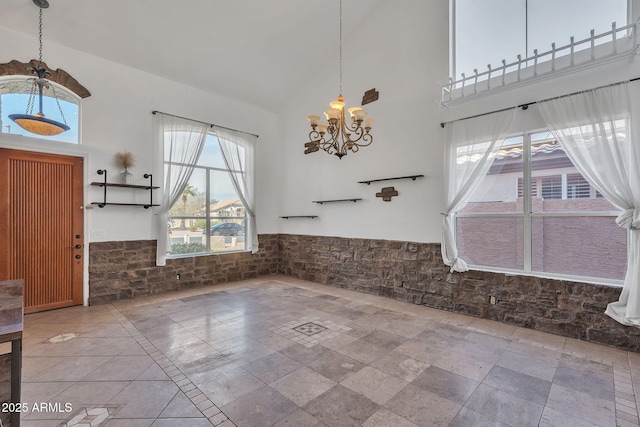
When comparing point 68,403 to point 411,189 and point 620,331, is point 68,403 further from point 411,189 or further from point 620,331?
point 620,331

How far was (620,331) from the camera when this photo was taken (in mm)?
3203

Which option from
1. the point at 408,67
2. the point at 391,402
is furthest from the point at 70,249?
the point at 408,67

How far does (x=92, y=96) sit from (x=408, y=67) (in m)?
5.13

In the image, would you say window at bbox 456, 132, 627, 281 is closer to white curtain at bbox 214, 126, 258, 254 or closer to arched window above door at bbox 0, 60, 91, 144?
white curtain at bbox 214, 126, 258, 254

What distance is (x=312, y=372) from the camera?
2686mm

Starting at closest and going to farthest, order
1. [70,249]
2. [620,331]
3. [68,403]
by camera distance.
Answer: [68,403] → [620,331] → [70,249]

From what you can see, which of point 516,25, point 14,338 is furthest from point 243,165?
point 14,338

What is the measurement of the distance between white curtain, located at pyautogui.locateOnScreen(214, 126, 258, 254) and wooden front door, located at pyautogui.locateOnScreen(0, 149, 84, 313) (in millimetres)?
2556

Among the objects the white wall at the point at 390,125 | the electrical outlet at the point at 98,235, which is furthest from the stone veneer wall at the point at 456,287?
the electrical outlet at the point at 98,235

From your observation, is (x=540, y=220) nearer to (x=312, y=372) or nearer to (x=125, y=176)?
(x=312, y=372)

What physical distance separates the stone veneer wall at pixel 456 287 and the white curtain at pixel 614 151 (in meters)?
0.23

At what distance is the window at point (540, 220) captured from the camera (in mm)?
3402

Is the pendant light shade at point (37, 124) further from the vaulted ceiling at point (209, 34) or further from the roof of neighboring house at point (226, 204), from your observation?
the roof of neighboring house at point (226, 204)

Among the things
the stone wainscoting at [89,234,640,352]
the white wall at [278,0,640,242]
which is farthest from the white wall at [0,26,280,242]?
the white wall at [278,0,640,242]
